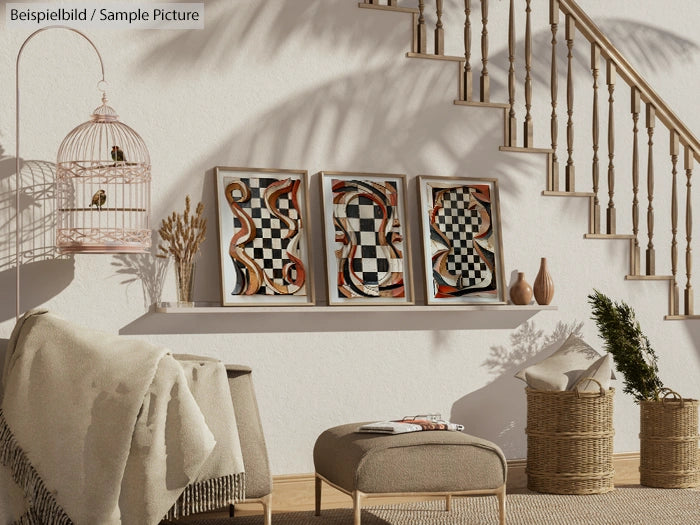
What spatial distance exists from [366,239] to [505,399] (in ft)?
3.70

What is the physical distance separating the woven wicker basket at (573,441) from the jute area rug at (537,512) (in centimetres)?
7

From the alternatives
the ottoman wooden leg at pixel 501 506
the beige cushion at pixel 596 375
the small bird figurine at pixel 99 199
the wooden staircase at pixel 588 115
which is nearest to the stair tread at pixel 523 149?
the wooden staircase at pixel 588 115

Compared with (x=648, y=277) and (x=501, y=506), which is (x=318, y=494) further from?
(x=648, y=277)

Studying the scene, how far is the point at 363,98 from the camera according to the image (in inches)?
190

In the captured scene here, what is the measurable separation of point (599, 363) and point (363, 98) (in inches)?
69.2

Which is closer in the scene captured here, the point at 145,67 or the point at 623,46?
the point at 145,67

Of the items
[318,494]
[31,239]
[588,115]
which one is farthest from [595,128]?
[31,239]

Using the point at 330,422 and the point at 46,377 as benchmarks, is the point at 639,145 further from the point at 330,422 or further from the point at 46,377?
the point at 46,377

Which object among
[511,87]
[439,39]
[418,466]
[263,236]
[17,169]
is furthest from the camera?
[511,87]

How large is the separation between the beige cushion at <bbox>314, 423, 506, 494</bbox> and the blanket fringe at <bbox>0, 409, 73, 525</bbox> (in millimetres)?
1078

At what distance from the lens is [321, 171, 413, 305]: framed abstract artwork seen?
4645 millimetres

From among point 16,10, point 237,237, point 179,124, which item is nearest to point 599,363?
point 237,237

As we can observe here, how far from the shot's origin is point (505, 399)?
497 cm

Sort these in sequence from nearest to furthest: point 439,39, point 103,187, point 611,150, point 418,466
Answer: point 418,466 < point 103,187 < point 439,39 < point 611,150
